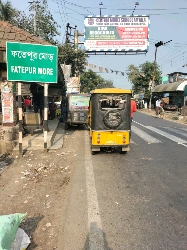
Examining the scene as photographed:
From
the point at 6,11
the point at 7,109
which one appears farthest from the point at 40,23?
the point at 7,109

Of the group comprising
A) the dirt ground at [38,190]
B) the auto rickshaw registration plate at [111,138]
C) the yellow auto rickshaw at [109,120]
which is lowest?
the dirt ground at [38,190]

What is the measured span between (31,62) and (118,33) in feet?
60.1

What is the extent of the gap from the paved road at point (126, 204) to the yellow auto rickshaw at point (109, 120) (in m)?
0.61

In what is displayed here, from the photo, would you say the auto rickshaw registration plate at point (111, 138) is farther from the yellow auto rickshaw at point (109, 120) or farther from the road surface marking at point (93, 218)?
the road surface marking at point (93, 218)

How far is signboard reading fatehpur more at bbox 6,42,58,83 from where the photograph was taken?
23.9 feet

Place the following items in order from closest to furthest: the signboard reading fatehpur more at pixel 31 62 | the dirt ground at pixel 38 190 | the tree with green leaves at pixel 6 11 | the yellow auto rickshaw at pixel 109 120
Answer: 1. the dirt ground at pixel 38 190
2. the signboard reading fatehpur more at pixel 31 62
3. the yellow auto rickshaw at pixel 109 120
4. the tree with green leaves at pixel 6 11

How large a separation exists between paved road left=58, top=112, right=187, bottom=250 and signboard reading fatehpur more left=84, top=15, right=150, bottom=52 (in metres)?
18.7

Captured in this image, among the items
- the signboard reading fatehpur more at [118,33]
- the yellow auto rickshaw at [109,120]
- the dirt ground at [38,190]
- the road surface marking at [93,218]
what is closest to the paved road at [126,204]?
the road surface marking at [93,218]

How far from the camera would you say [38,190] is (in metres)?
5.09

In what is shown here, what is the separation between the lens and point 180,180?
559 cm

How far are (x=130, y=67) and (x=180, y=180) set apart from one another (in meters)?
60.0

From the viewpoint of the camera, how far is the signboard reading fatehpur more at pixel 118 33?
2367 centimetres

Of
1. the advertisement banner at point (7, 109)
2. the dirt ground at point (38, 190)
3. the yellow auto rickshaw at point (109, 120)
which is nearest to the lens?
the dirt ground at point (38, 190)

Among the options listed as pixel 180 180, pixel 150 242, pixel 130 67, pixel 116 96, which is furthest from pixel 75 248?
pixel 130 67
